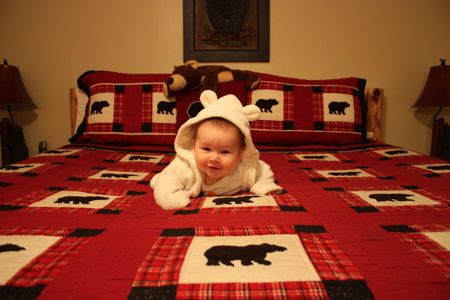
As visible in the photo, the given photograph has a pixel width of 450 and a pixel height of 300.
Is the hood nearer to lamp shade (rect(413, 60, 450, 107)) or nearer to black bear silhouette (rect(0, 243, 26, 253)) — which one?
black bear silhouette (rect(0, 243, 26, 253))

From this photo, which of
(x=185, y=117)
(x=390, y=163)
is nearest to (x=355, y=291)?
(x=390, y=163)

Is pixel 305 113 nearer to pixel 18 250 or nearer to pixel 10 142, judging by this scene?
pixel 18 250

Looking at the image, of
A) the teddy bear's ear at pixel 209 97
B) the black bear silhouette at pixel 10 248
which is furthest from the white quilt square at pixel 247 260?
the teddy bear's ear at pixel 209 97

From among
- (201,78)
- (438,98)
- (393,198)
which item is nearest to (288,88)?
(201,78)

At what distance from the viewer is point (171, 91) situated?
6.50ft

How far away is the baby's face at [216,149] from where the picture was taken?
0.99 m

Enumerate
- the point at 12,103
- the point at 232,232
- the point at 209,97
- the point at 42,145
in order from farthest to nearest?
the point at 42,145 < the point at 12,103 < the point at 209,97 < the point at 232,232

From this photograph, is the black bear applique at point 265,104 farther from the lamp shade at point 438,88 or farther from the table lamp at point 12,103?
the table lamp at point 12,103

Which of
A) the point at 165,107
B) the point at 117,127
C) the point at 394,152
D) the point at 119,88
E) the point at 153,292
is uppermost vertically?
the point at 119,88

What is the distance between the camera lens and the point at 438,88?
232 cm

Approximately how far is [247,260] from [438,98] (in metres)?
2.31

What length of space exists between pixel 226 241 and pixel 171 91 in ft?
4.74

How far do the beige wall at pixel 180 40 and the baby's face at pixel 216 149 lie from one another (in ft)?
5.35

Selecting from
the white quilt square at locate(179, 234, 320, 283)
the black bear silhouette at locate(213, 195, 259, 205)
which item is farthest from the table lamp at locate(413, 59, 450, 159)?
the white quilt square at locate(179, 234, 320, 283)
